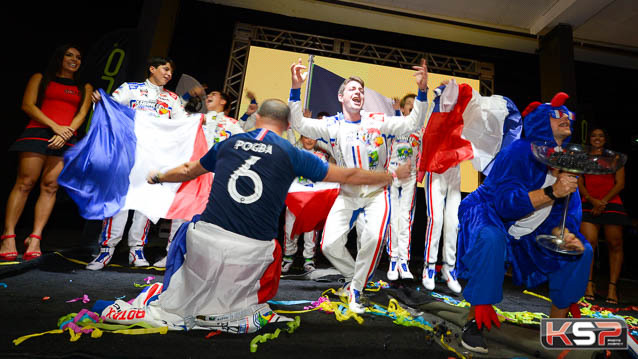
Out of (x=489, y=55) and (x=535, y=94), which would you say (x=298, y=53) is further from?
(x=535, y=94)

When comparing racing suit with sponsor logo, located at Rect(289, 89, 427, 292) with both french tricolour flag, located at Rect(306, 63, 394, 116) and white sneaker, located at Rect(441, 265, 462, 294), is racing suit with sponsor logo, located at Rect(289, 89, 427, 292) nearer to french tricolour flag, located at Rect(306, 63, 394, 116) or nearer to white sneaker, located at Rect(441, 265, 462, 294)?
white sneaker, located at Rect(441, 265, 462, 294)

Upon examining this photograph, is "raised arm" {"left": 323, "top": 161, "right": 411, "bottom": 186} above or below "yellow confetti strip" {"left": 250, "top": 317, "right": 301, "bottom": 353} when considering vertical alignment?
above

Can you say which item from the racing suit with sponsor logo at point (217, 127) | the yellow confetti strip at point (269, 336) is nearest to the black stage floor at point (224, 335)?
the yellow confetti strip at point (269, 336)

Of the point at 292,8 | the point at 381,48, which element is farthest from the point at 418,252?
the point at 292,8

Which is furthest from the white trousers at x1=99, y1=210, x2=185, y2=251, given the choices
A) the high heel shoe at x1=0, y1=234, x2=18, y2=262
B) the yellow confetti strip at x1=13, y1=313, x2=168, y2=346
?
the yellow confetti strip at x1=13, y1=313, x2=168, y2=346

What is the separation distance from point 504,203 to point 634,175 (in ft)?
27.7

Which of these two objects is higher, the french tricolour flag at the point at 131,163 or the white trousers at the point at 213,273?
the french tricolour flag at the point at 131,163

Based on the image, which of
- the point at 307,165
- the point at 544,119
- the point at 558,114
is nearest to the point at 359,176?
the point at 307,165

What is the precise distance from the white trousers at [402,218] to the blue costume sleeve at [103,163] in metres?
3.16

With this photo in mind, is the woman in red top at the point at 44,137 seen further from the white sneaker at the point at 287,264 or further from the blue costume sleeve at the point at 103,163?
the white sneaker at the point at 287,264

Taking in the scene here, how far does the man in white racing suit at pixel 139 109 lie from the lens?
3488 mm

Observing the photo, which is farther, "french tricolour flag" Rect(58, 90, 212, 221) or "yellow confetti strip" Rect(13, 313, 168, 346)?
"french tricolour flag" Rect(58, 90, 212, 221)

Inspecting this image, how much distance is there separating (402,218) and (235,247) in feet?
8.95

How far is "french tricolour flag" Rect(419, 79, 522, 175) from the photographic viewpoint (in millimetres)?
2949
